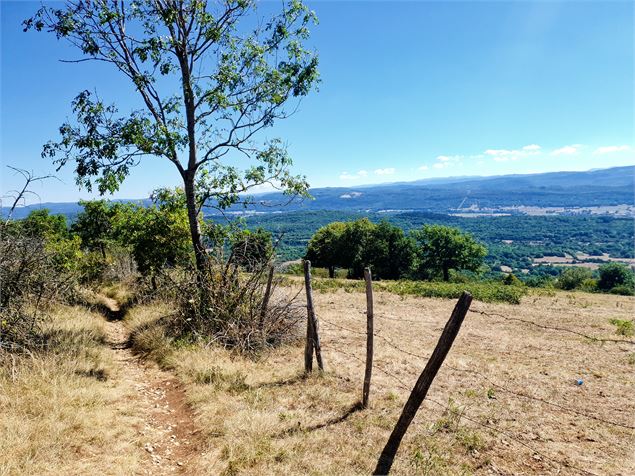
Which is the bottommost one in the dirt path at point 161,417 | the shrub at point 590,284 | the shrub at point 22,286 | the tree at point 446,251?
the shrub at point 590,284

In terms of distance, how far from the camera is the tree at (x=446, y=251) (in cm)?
4894

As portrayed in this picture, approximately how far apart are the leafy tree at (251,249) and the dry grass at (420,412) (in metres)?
2.39

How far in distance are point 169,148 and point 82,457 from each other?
23.7 ft

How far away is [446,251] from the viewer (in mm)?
49219

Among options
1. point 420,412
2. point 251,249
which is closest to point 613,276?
point 251,249

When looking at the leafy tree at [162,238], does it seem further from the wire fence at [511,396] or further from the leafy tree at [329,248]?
the leafy tree at [329,248]

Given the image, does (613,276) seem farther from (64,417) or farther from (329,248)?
(64,417)

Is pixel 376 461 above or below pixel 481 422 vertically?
above

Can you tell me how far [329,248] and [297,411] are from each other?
4515 cm

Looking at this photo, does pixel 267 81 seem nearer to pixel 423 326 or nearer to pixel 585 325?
pixel 423 326

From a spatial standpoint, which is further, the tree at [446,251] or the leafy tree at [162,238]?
the tree at [446,251]

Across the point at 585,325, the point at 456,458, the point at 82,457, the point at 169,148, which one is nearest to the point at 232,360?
the point at 82,457

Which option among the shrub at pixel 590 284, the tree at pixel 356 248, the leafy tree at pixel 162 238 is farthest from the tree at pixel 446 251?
the leafy tree at pixel 162 238

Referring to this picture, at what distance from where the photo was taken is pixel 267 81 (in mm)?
10664
